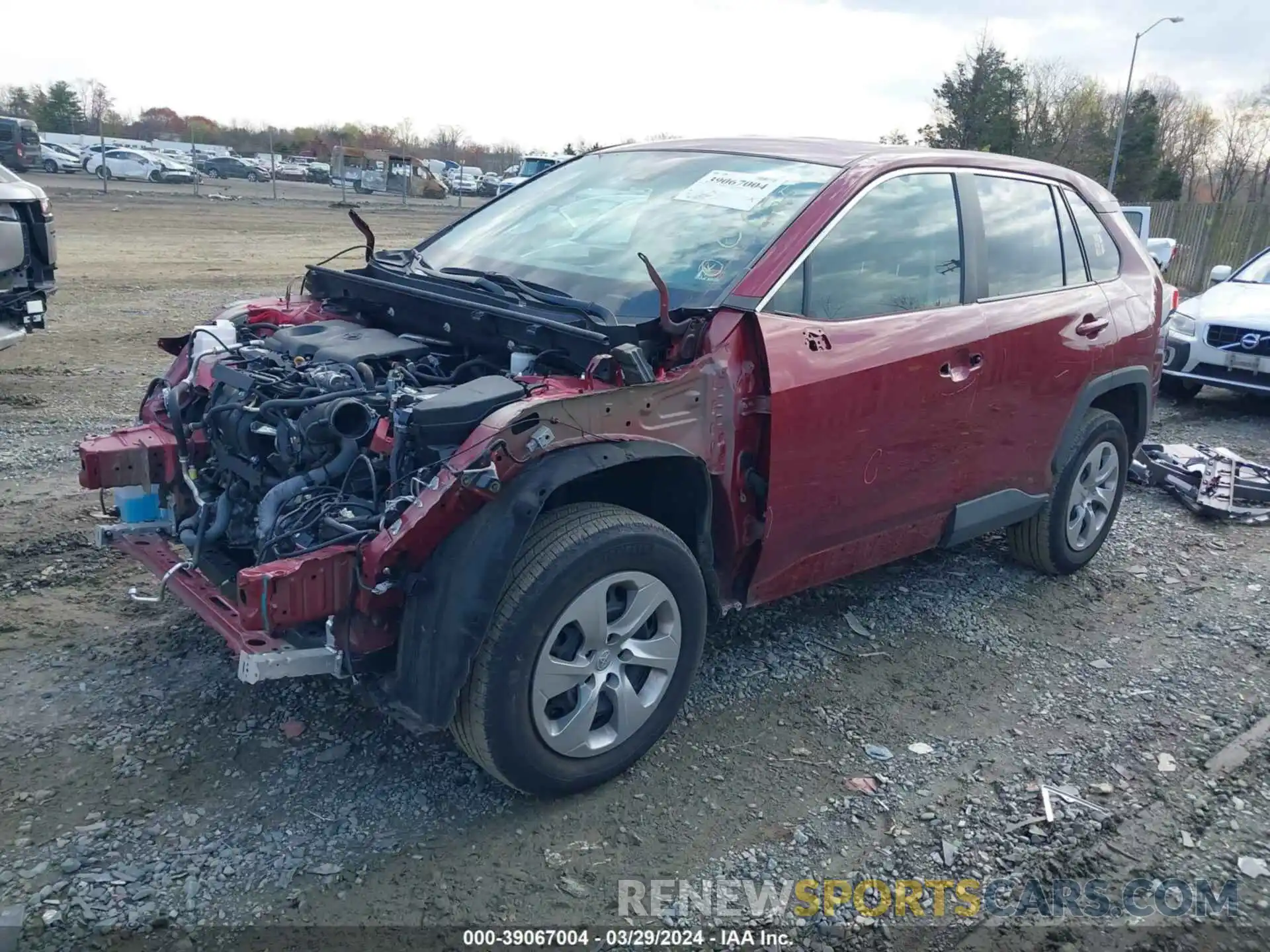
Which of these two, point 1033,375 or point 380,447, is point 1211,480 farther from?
point 380,447

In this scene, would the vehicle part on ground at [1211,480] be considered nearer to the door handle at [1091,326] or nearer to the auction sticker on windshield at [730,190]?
the door handle at [1091,326]

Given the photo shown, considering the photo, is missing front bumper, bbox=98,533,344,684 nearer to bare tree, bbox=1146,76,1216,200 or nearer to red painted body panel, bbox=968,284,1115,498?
red painted body panel, bbox=968,284,1115,498

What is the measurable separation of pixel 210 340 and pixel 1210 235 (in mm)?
23299

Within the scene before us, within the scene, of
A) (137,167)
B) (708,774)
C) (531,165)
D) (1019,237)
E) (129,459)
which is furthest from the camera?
(137,167)

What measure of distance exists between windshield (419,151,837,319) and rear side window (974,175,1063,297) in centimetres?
91

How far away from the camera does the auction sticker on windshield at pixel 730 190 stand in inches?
156

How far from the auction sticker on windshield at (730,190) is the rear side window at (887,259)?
0.37m

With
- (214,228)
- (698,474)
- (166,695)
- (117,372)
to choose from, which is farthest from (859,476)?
(214,228)

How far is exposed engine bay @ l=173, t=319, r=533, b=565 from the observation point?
9.92 feet

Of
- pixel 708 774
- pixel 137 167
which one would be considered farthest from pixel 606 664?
pixel 137 167

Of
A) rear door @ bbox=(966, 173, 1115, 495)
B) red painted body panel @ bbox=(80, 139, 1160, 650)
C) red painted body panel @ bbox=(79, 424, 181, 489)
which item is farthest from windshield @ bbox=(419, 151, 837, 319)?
red painted body panel @ bbox=(79, 424, 181, 489)

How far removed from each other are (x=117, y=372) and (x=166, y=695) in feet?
17.9

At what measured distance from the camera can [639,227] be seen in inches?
161

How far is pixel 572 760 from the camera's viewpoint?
317cm
